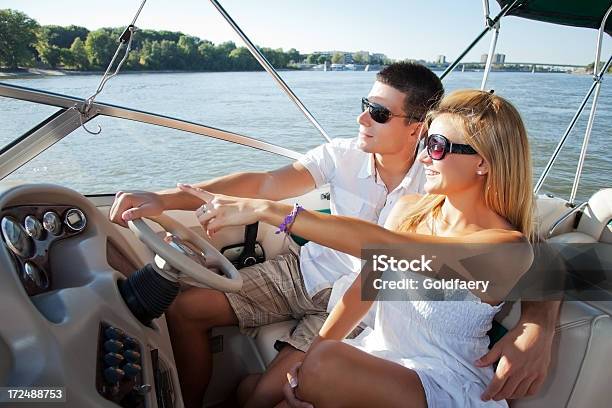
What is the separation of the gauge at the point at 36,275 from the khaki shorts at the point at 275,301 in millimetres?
648

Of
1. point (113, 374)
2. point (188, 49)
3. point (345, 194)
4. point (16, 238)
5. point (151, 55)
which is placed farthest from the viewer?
point (188, 49)

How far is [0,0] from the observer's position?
2275 mm

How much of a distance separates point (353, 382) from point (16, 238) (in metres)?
0.74

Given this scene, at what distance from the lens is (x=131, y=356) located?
97cm

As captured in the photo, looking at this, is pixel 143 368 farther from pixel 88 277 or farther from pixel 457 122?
pixel 457 122

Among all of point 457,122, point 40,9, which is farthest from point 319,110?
point 457,122

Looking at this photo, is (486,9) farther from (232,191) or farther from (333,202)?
(232,191)

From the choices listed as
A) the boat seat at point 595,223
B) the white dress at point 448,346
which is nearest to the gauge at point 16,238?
the white dress at point 448,346

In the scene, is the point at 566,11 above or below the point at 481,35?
above

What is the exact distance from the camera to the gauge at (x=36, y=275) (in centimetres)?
98

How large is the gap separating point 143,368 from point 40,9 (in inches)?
82.4

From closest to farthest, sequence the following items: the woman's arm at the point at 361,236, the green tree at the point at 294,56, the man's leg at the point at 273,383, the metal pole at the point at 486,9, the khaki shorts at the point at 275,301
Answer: the woman's arm at the point at 361,236 → the man's leg at the point at 273,383 → the khaki shorts at the point at 275,301 → the metal pole at the point at 486,9 → the green tree at the point at 294,56

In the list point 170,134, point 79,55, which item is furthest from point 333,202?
point 79,55

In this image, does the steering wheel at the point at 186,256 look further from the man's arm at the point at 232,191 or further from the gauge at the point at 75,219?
the gauge at the point at 75,219
